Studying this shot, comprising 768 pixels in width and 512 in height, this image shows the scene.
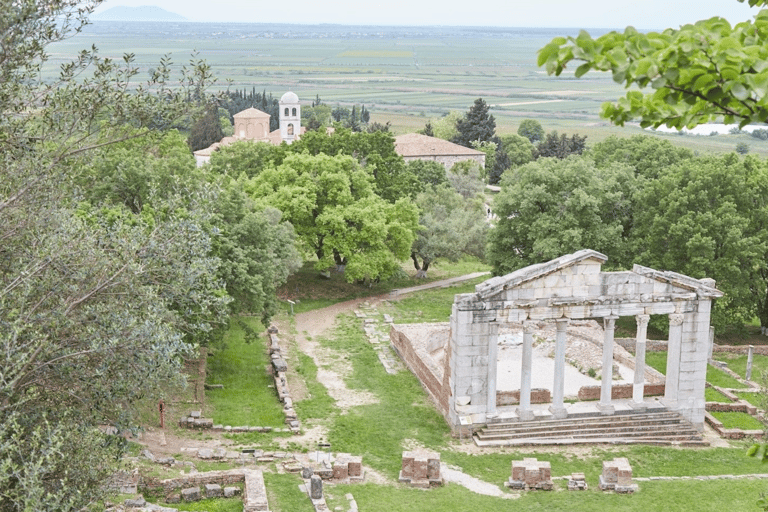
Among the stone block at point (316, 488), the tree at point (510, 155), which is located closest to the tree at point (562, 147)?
the tree at point (510, 155)

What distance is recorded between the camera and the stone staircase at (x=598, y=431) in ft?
106

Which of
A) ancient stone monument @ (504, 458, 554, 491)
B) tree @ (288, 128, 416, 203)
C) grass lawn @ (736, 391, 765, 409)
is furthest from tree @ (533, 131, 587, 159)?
ancient stone monument @ (504, 458, 554, 491)

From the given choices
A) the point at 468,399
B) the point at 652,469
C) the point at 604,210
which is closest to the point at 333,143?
the point at 604,210

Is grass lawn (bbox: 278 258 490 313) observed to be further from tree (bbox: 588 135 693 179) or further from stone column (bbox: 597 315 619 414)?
stone column (bbox: 597 315 619 414)

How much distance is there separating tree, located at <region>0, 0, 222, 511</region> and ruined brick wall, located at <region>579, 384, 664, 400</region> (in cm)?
2007

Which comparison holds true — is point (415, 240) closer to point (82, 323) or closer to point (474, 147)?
point (82, 323)

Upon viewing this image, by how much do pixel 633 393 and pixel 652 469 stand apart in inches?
155

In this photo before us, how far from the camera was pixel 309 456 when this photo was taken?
30.2 meters

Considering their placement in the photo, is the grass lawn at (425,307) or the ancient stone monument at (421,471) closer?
the ancient stone monument at (421,471)

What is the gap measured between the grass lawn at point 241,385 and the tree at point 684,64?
1047 inches

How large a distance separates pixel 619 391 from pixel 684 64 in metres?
28.2

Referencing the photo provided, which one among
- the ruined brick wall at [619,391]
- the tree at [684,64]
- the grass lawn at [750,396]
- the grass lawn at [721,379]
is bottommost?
the grass lawn at [721,379]

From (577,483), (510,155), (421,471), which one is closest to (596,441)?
(577,483)

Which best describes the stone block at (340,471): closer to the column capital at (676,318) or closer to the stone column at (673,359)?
the stone column at (673,359)
